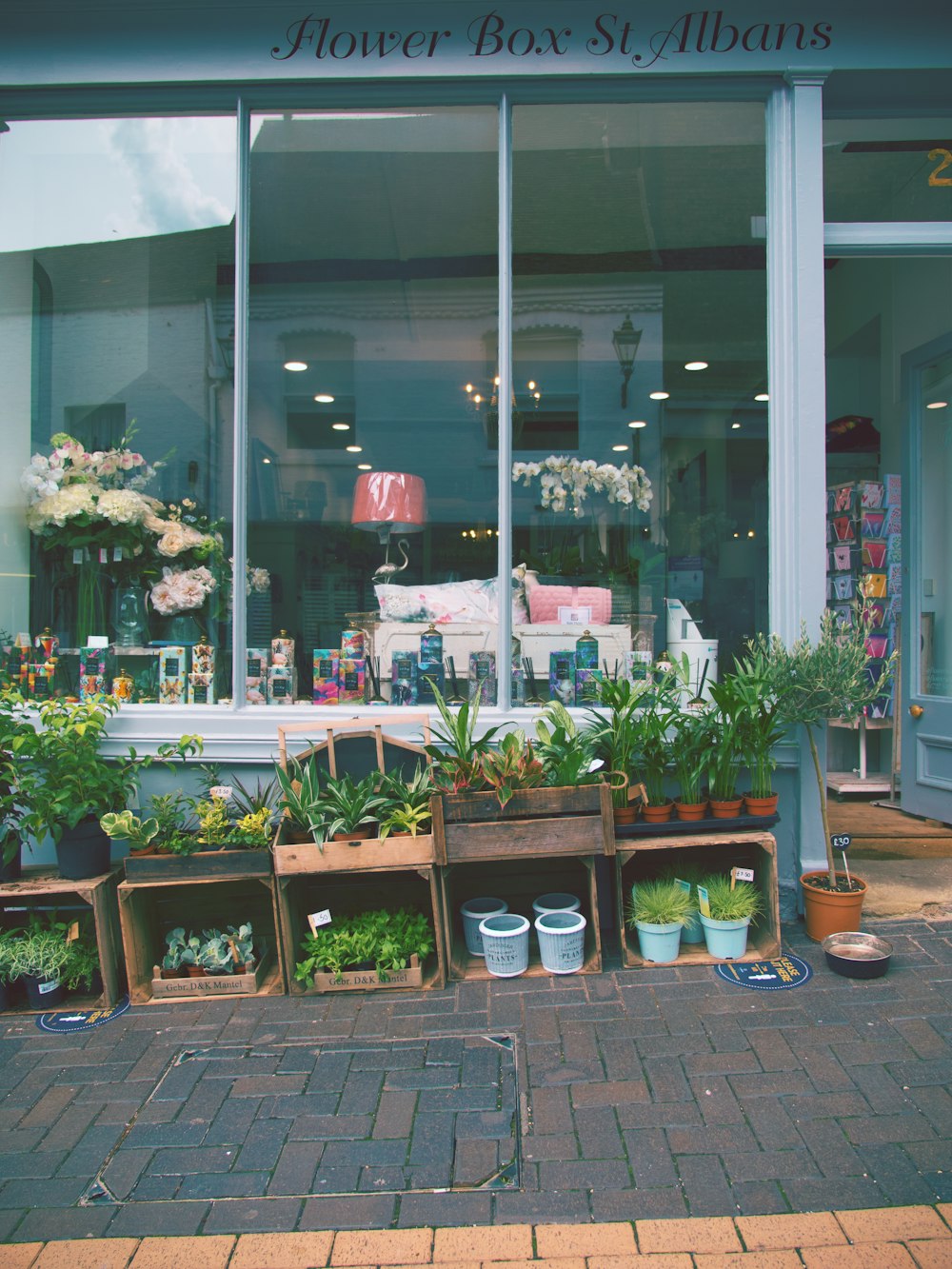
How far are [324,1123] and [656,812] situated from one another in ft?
5.66

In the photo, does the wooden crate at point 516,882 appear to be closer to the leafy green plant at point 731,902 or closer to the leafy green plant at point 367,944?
the leafy green plant at point 367,944

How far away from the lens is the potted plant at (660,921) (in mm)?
3346

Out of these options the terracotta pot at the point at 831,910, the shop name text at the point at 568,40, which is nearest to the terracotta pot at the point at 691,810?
the terracotta pot at the point at 831,910

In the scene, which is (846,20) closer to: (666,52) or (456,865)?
(666,52)

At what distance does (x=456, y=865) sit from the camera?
370 cm

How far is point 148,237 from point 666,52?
3.08 metres

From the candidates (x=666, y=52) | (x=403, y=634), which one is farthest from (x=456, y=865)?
(x=666, y=52)

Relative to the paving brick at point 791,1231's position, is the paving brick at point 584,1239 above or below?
below

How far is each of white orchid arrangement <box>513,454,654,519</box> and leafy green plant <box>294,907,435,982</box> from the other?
2.42 meters

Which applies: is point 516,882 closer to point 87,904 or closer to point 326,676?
point 326,676

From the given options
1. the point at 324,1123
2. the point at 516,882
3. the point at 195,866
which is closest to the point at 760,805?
the point at 516,882

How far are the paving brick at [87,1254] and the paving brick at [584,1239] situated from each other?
0.98 metres

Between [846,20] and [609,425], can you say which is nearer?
[846,20]

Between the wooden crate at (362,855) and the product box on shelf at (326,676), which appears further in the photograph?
the product box on shelf at (326,676)
